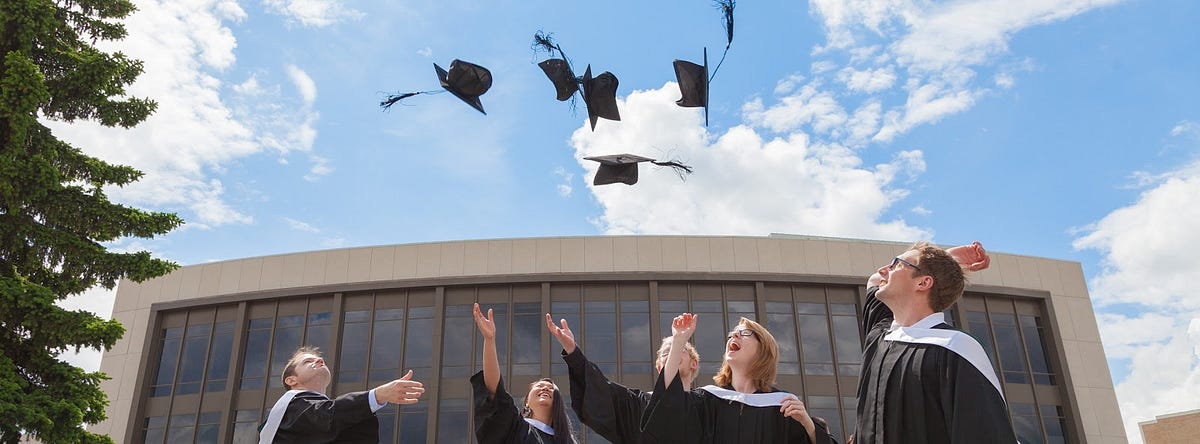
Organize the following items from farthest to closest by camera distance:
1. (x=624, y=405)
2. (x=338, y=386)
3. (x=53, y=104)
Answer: (x=338, y=386), (x=53, y=104), (x=624, y=405)

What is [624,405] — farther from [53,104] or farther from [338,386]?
[338,386]

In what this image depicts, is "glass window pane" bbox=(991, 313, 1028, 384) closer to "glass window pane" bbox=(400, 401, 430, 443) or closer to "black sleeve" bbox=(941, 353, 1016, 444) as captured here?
"glass window pane" bbox=(400, 401, 430, 443)

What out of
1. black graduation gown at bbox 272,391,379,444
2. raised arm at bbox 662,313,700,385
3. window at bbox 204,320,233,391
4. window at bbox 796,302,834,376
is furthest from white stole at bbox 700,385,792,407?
window at bbox 204,320,233,391

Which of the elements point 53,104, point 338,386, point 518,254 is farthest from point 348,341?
point 53,104

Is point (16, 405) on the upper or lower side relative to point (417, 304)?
lower

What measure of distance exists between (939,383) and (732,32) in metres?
4.48

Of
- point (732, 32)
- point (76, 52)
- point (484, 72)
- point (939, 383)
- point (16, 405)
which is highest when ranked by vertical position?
point (76, 52)

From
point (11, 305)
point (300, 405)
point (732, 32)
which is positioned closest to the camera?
point (300, 405)

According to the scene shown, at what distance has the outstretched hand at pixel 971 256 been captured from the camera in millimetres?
3551

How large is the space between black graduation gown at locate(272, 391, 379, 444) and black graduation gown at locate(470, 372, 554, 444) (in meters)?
0.73

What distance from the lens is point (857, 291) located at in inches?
907

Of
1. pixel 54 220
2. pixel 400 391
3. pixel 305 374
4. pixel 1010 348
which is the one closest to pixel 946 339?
pixel 400 391

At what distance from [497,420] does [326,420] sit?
3.57 ft

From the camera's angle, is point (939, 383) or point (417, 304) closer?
point (939, 383)
